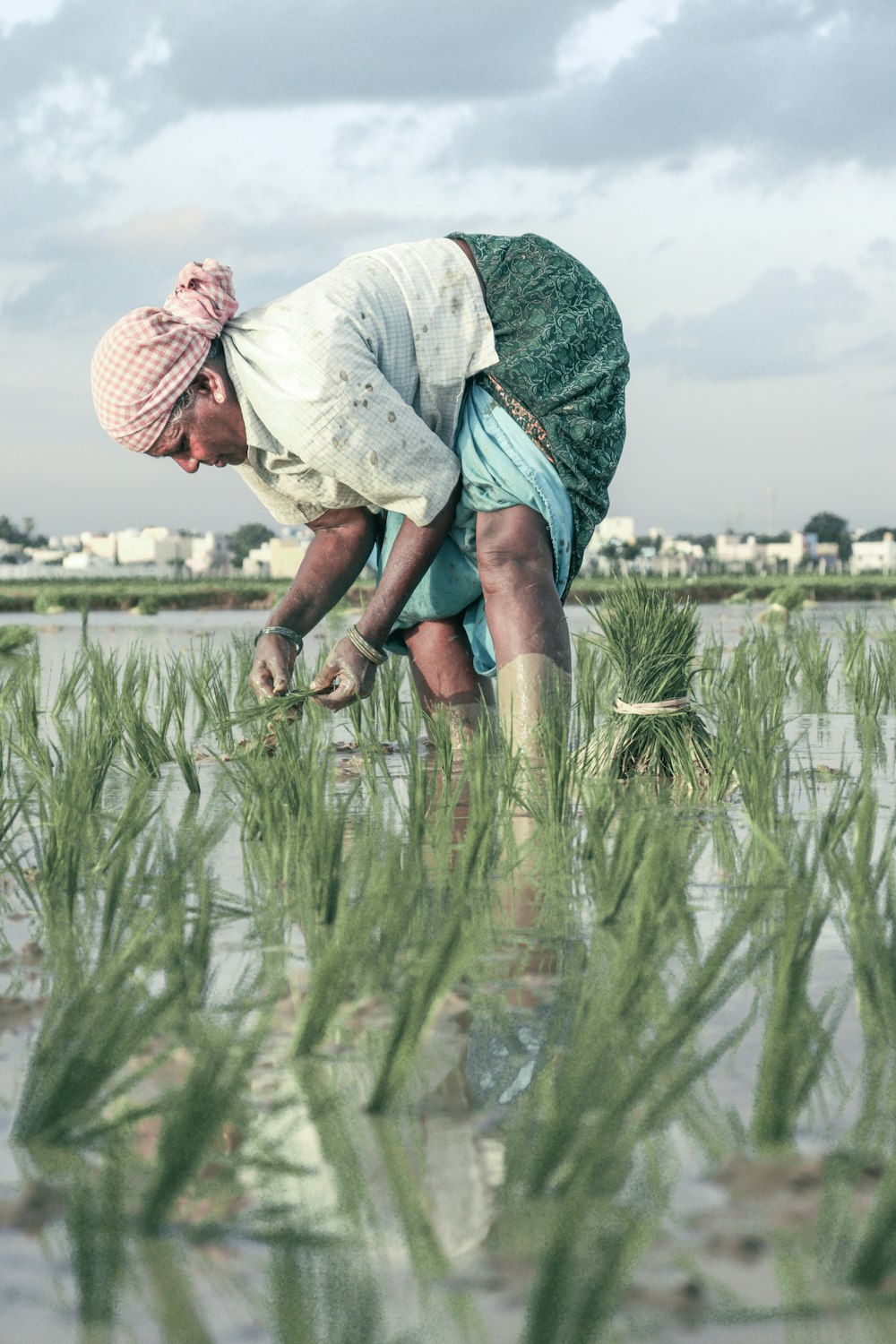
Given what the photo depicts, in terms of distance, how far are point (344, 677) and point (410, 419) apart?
490 mm

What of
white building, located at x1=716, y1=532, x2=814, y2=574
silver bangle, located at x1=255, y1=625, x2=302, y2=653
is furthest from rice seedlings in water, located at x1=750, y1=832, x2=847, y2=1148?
white building, located at x1=716, y1=532, x2=814, y2=574

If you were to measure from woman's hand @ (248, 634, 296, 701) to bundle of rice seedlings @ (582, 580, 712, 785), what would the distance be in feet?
2.06

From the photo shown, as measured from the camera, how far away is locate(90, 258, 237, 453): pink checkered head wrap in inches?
106

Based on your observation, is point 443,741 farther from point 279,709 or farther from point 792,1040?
point 792,1040

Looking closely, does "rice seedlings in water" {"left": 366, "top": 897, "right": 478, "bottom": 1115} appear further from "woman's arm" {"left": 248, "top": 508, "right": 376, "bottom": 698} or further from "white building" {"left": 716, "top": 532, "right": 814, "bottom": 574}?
"white building" {"left": 716, "top": 532, "right": 814, "bottom": 574}

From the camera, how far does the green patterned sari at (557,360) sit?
3000 mm

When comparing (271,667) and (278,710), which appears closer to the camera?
(278,710)

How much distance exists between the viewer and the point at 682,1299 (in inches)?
32.9

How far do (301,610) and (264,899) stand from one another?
146cm

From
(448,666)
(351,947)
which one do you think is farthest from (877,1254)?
(448,666)

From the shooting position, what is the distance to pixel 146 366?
8.86 feet

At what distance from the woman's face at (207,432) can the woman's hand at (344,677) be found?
433mm

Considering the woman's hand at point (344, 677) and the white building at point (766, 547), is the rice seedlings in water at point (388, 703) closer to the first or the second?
the woman's hand at point (344, 677)

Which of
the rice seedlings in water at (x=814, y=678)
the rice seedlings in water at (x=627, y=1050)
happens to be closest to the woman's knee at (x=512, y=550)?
the rice seedlings in water at (x=627, y=1050)
